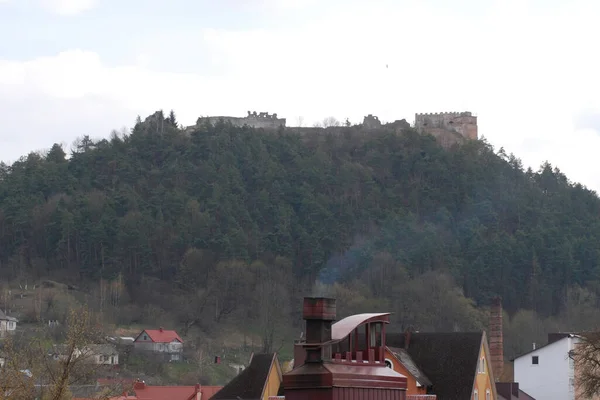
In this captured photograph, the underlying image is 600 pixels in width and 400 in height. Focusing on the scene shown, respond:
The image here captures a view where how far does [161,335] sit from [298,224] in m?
41.0

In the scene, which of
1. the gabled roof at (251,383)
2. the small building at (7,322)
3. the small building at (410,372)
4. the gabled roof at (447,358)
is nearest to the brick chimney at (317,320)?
the small building at (410,372)

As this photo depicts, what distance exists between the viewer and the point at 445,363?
153 ft

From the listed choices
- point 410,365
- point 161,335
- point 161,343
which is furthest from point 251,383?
point 161,335

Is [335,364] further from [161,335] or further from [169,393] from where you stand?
[161,335]

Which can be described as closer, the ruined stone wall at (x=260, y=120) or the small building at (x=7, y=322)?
the small building at (x=7, y=322)

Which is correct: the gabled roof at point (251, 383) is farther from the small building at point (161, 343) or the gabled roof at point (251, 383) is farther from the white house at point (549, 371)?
the small building at point (161, 343)

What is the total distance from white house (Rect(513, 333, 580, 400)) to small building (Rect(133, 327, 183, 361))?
162 ft

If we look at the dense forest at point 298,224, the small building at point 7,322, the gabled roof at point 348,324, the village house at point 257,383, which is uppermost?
the dense forest at point 298,224

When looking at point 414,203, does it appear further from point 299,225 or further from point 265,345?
point 265,345

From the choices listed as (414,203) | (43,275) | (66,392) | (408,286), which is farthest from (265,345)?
(66,392)

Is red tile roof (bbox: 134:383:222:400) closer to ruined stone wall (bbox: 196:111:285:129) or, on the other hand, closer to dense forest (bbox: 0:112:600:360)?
dense forest (bbox: 0:112:600:360)

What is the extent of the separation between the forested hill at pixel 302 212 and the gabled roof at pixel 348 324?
11741cm

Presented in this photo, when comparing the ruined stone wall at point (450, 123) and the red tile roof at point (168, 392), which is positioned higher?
the ruined stone wall at point (450, 123)

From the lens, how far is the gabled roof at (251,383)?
49.2 m
